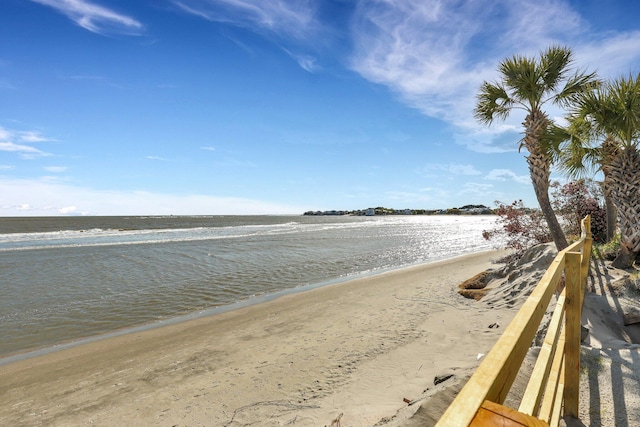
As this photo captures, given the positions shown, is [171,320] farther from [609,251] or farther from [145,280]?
[609,251]

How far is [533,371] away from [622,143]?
33.2ft

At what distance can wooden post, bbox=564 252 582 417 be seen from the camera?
9.44 feet

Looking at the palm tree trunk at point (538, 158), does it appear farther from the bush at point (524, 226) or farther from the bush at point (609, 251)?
the bush at point (524, 226)

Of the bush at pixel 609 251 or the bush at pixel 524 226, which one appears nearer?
the bush at pixel 609 251

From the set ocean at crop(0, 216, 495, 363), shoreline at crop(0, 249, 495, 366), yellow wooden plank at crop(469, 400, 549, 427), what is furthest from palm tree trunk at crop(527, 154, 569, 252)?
yellow wooden plank at crop(469, 400, 549, 427)

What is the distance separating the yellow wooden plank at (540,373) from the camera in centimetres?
141

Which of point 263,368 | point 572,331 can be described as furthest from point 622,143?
point 263,368

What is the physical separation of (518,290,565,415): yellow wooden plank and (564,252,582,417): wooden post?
0.15 metres

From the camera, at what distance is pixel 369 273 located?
51.4 ft

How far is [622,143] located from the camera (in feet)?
28.8

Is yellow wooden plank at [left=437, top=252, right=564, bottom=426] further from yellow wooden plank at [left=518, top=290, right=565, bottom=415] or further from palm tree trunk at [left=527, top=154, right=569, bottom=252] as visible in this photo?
palm tree trunk at [left=527, top=154, right=569, bottom=252]

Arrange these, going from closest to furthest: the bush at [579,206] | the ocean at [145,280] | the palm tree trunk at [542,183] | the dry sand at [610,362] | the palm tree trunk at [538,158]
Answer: the dry sand at [610,362] → the ocean at [145,280] → the palm tree trunk at [542,183] → the palm tree trunk at [538,158] → the bush at [579,206]

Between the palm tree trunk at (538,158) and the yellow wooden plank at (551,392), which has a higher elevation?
the palm tree trunk at (538,158)

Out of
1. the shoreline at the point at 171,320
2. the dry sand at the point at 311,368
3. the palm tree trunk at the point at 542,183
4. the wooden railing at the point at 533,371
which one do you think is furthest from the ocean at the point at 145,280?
the wooden railing at the point at 533,371
